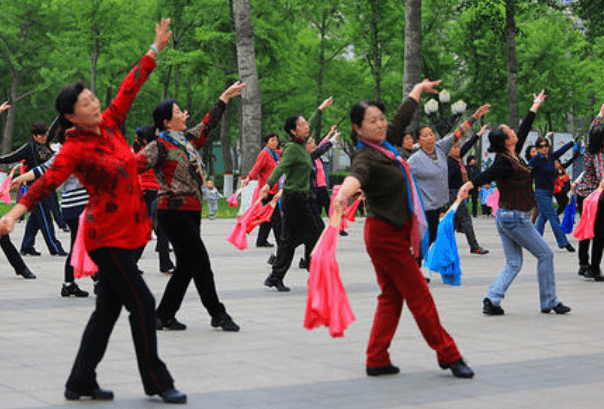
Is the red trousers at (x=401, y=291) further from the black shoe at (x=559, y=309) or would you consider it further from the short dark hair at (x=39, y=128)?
the short dark hair at (x=39, y=128)

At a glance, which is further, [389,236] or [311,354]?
[311,354]

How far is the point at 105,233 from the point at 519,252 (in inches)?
201

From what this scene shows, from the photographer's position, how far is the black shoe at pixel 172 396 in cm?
637

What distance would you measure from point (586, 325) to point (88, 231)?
4942 millimetres

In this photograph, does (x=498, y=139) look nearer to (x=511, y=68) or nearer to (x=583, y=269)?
(x=583, y=269)

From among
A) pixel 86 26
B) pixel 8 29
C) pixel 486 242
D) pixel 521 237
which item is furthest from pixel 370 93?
pixel 521 237

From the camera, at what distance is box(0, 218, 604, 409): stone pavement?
6570mm

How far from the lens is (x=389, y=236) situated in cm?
727

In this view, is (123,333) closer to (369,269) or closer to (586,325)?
(586,325)

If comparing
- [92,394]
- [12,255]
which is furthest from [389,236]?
[12,255]

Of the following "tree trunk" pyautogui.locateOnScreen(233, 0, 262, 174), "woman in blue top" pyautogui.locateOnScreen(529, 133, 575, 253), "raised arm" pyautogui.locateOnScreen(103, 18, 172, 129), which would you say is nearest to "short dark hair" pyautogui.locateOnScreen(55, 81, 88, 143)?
"raised arm" pyautogui.locateOnScreen(103, 18, 172, 129)

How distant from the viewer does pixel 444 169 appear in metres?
12.8

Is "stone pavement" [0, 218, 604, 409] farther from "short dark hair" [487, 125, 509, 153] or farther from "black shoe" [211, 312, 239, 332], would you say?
"short dark hair" [487, 125, 509, 153]

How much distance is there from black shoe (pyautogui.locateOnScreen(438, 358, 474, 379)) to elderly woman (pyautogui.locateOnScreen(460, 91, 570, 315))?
306 cm
